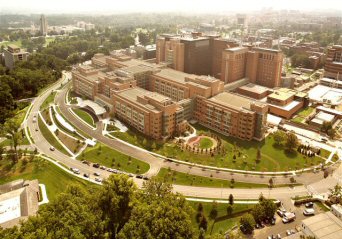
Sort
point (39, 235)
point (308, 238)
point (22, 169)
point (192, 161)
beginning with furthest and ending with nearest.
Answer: point (192, 161)
point (22, 169)
point (308, 238)
point (39, 235)

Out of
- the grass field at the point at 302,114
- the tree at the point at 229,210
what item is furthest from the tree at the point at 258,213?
the grass field at the point at 302,114

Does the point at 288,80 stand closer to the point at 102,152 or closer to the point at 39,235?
the point at 102,152

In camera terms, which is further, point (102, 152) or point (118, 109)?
point (118, 109)

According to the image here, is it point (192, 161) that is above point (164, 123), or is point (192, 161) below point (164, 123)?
below

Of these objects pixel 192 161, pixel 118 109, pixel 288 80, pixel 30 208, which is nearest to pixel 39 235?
pixel 30 208

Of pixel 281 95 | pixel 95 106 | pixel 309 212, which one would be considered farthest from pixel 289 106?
pixel 95 106

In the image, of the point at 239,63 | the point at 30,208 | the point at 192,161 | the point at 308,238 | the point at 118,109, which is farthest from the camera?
the point at 239,63

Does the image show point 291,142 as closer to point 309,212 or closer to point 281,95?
point 309,212
